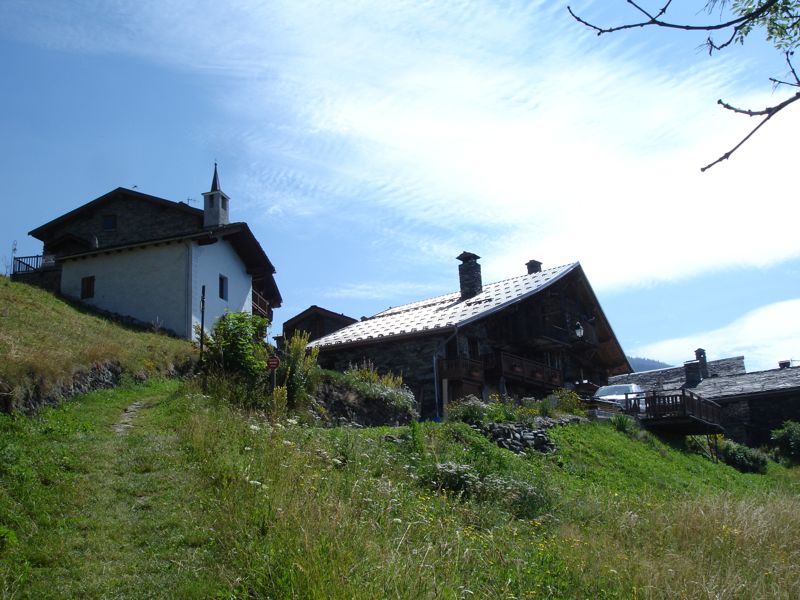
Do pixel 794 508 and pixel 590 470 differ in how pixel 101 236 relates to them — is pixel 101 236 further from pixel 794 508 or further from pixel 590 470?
pixel 794 508

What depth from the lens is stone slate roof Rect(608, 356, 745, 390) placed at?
43906 mm

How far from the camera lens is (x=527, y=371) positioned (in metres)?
31.2

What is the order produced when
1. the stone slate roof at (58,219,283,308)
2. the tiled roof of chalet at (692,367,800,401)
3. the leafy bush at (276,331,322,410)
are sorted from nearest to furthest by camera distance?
1. the leafy bush at (276,331,322,410)
2. the stone slate roof at (58,219,283,308)
3. the tiled roof of chalet at (692,367,800,401)

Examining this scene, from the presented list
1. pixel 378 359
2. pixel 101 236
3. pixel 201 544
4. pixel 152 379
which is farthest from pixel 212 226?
pixel 201 544

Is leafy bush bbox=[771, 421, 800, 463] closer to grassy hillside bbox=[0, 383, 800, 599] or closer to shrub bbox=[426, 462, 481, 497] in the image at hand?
grassy hillside bbox=[0, 383, 800, 599]

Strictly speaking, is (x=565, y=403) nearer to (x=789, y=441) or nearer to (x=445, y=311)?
(x=445, y=311)

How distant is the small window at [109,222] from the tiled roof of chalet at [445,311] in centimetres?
1182

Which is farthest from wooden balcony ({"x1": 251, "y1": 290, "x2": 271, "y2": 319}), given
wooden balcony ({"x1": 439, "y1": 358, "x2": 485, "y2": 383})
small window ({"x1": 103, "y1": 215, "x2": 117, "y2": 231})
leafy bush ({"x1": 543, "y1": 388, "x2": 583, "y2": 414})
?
leafy bush ({"x1": 543, "y1": 388, "x2": 583, "y2": 414})

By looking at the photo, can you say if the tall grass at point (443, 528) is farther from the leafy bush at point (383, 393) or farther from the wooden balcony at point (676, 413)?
the wooden balcony at point (676, 413)

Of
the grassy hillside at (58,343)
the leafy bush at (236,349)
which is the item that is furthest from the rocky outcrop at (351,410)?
the grassy hillside at (58,343)

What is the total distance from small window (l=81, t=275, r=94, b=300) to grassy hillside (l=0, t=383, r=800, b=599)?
1768cm

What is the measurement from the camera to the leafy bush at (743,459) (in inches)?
1044

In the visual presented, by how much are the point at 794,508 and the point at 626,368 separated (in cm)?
2958

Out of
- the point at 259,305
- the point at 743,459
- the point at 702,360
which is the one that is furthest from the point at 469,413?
the point at 702,360
